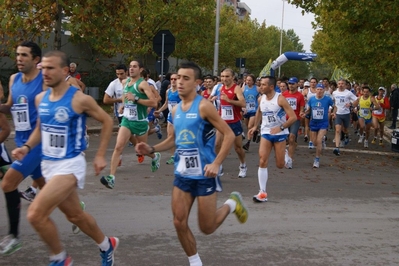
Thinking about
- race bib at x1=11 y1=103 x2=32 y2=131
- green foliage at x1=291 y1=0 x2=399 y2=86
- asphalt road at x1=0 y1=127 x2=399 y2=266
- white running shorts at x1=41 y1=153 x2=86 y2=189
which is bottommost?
asphalt road at x1=0 y1=127 x2=399 y2=266

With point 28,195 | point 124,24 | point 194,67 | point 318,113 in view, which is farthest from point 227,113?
point 124,24

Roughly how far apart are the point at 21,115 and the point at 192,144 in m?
1.90

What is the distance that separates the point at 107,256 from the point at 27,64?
2.12 metres

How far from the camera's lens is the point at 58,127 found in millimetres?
5359

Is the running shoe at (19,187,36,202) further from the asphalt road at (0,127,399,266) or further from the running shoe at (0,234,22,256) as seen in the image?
the running shoe at (0,234,22,256)

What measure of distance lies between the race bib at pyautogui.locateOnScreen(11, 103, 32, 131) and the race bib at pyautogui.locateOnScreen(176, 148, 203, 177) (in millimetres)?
1760

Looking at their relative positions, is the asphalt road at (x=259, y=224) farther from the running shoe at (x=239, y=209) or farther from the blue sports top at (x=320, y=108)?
the blue sports top at (x=320, y=108)

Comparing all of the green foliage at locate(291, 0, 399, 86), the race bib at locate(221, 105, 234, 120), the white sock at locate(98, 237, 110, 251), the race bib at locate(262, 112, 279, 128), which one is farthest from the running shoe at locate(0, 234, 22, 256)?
the green foliage at locate(291, 0, 399, 86)

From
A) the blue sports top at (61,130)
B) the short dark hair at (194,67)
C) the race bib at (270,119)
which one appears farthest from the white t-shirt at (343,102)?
the blue sports top at (61,130)

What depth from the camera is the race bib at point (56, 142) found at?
17.5ft

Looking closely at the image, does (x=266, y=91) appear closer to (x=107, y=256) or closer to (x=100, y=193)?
(x=100, y=193)

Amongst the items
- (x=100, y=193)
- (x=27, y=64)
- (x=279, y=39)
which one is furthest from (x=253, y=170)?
(x=279, y=39)

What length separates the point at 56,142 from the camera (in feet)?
17.6

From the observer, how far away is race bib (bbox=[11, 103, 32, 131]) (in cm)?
642
